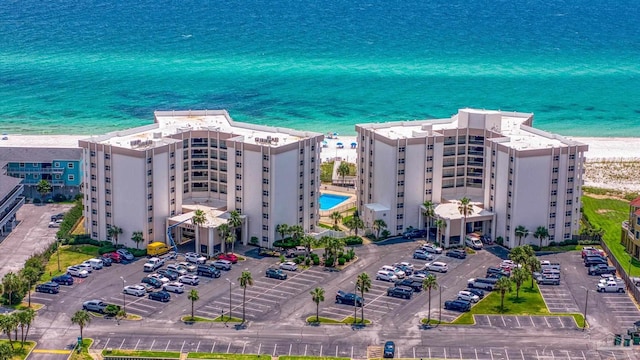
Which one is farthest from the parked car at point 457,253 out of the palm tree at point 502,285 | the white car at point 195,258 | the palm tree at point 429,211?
the white car at point 195,258

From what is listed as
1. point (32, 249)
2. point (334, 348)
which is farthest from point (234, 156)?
point (334, 348)

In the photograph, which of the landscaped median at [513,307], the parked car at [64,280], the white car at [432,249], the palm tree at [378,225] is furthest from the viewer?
the palm tree at [378,225]

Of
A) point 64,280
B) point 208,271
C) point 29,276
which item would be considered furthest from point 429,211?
point 29,276

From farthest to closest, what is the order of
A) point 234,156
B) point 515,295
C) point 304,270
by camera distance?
point 234,156 → point 304,270 → point 515,295

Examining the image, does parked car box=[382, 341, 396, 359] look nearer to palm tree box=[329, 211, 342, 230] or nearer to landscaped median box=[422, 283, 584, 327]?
landscaped median box=[422, 283, 584, 327]

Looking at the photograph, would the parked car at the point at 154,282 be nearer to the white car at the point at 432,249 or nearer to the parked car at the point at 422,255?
the parked car at the point at 422,255

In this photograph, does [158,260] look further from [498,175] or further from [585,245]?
[585,245]
